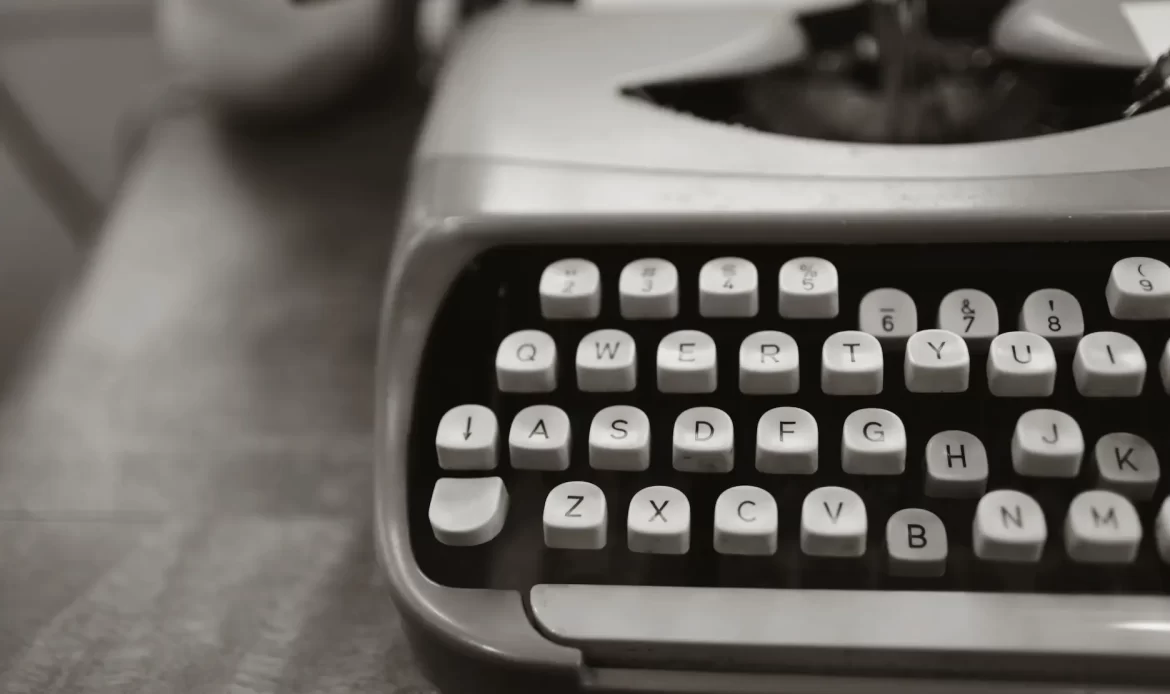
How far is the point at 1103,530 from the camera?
428mm

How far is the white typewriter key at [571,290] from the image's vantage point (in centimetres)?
48

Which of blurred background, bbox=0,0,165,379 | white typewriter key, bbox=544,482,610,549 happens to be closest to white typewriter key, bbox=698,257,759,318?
white typewriter key, bbox=544,482,610,549

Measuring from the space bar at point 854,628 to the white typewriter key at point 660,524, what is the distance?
0.08 ft

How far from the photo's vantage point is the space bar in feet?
1.39

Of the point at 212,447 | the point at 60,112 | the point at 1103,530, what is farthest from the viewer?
the point at 60,112

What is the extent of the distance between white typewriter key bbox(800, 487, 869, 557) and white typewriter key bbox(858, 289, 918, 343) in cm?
8

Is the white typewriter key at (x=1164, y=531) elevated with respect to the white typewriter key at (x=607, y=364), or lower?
lower

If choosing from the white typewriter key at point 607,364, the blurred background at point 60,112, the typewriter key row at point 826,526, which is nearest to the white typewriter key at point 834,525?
the typewriter key row at point 826,526

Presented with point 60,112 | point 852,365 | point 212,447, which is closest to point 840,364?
point 852,365

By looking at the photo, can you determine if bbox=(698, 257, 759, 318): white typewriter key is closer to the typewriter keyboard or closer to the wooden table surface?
the typewriter keyboard

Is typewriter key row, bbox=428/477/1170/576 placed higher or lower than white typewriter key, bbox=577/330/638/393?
lower

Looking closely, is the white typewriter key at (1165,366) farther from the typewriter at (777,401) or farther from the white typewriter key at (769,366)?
the white typewriter key at (769,366)

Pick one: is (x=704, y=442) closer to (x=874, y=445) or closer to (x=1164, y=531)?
(x=874, y=445)

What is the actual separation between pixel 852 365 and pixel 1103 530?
0.13 meters
